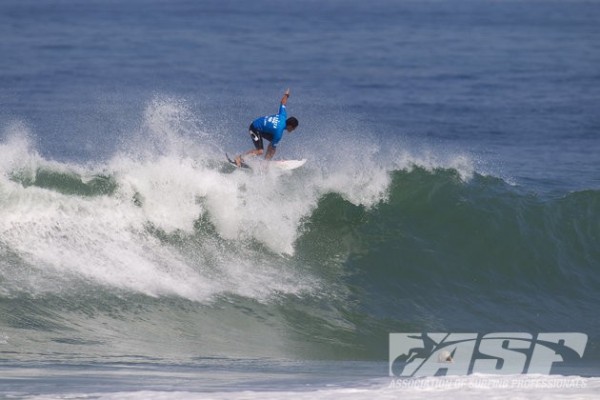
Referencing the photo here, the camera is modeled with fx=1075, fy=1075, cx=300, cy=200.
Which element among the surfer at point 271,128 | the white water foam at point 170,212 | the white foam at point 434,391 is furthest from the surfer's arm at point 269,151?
the white foam at point 434,391

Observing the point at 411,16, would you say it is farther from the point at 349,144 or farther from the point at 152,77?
the point at 349,144

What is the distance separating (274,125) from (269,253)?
1.89 metres

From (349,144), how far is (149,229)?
477cm

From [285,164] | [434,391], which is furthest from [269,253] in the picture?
[434,391]

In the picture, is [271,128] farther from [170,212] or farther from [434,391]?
[434,391]

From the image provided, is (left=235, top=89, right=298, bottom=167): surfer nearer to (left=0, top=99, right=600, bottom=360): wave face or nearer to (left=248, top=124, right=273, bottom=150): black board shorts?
(left=248, top=124, right=273, bottom=150): black board shorts

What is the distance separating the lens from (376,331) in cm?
1306

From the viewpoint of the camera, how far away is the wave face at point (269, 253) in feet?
41.0

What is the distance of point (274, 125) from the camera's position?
15.4m

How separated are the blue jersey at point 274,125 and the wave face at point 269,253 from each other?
2.38 ft

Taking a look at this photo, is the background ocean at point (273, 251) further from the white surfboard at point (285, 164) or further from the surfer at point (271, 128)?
the surfer at point (271, 128)

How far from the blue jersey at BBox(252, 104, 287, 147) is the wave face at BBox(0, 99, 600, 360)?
0.73 meters

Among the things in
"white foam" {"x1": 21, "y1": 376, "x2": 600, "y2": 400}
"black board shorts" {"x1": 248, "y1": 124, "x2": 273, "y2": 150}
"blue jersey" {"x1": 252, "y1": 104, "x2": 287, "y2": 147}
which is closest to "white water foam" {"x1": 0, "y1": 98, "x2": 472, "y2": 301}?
"black board shorts" {"x1": 248, "y1": 124, "x2": 273, "y2": 150}

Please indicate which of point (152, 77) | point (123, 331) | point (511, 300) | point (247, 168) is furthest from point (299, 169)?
point (152, 77)
